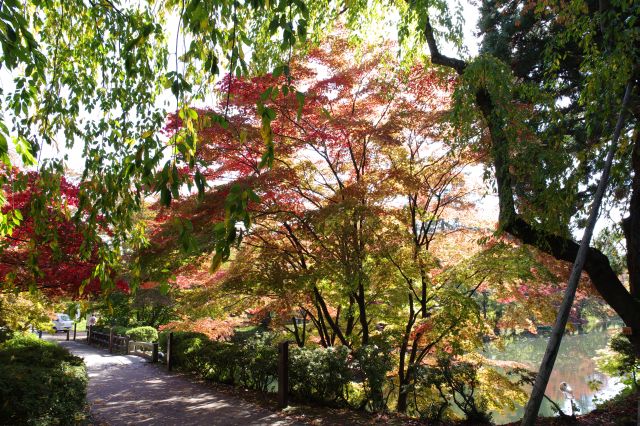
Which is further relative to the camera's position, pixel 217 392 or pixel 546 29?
pixel 217 392

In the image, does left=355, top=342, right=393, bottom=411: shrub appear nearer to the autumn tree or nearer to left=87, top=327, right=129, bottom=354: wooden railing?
the autumn tree

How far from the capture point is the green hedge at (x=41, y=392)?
4590mm

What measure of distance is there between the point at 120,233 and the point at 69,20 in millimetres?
2009

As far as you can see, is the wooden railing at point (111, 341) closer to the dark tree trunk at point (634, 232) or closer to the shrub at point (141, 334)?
the shrub at point (141, 334)

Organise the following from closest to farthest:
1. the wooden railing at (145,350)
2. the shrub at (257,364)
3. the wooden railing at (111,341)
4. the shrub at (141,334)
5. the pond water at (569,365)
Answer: the shrub at (257,364)
the wooden railing at (145,350)
the pond water at (569,365)
the wooden railing at (111,341)
the shrub at (141,334)

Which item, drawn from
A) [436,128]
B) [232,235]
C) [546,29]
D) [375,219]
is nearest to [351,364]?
[375,219]

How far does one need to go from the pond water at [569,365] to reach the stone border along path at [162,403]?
17.4 ft

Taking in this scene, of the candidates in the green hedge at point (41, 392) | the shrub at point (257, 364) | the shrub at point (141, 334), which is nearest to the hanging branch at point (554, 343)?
the green hedge at point (41, 392)

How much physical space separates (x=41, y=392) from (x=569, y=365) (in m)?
21.9

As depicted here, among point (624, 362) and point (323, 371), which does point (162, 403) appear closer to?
point (323, 371)

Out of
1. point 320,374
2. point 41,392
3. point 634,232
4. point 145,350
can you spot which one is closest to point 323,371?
point 320,374

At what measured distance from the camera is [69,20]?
3.67 metres

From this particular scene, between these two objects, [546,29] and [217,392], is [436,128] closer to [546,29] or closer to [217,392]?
[546,29]

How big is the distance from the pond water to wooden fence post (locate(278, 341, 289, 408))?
14.9 ft
